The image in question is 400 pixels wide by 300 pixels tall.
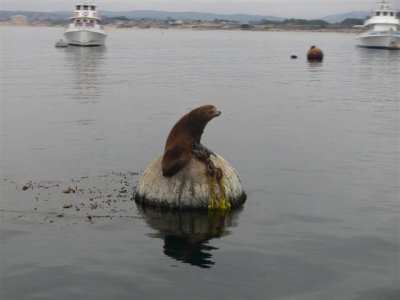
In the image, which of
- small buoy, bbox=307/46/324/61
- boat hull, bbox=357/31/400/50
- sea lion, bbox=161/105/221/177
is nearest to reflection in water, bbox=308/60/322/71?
small buoy, bbox=307/46/324/61

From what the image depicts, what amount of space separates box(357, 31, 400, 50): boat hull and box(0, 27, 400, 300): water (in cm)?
7285

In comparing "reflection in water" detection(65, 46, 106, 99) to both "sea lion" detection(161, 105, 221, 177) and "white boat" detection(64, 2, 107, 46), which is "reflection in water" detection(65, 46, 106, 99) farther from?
"sea lion" detection(161, 105, 221, 177)

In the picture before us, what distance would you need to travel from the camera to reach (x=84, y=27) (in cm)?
9819

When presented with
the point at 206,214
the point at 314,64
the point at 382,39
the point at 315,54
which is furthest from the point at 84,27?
the point at 206,214

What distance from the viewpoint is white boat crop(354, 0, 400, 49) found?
105 metres

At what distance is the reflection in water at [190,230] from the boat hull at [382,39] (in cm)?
9628

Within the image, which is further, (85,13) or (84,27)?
(84,27)

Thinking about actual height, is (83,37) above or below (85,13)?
below

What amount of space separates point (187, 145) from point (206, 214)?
1674mm

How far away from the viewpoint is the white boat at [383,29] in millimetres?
104688

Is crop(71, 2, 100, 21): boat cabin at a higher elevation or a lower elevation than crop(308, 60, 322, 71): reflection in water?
higher

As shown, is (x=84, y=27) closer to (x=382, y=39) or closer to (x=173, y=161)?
(x=382, y=39)

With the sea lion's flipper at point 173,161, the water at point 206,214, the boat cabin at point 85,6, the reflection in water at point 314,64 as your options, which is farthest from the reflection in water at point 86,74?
the sea lion's flipper at point 173,161

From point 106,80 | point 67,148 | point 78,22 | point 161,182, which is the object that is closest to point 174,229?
point 161,182
